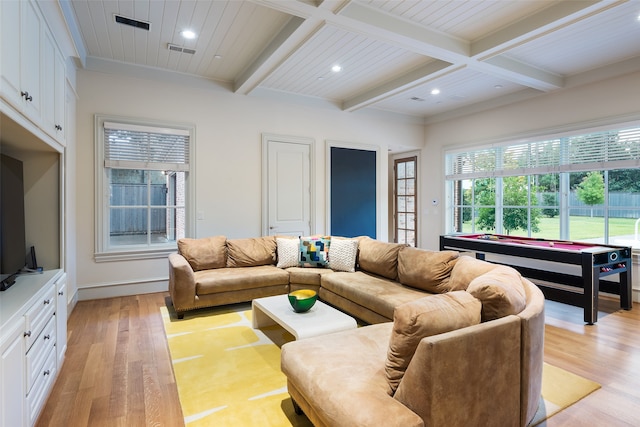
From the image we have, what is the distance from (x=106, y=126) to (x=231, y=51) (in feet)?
6.10

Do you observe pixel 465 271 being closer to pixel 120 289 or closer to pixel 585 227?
pixel 585 227

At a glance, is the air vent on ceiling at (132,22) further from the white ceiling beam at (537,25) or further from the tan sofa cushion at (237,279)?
the white ceiling beam at (537,25)

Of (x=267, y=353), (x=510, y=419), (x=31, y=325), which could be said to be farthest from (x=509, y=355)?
(x=31, y=325)

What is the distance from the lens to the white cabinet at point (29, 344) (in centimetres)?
157

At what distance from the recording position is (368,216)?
21.3 feet

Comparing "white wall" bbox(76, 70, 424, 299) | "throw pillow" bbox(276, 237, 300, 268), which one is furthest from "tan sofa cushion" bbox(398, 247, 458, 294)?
"white wall" bbox(76, 70, 424, 299)

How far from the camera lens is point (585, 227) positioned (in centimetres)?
480

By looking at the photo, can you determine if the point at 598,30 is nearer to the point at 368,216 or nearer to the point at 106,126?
the point at 368,216

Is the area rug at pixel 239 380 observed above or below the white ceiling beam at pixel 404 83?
below

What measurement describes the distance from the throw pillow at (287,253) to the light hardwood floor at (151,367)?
60.3 inches

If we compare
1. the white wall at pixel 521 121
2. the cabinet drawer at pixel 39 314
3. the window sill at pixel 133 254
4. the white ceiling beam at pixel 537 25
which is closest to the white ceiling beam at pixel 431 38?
the white ceiling beam at pixel 537 25

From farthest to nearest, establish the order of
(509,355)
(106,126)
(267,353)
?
1. (106,126)
2. (267,353)
3. (509,355)

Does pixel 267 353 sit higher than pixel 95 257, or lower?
lower

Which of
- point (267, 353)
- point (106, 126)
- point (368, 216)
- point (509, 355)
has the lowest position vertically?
point (267, 353)
